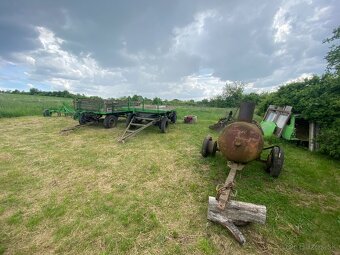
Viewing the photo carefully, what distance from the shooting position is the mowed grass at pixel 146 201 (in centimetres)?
307

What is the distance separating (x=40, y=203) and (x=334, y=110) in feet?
31.6

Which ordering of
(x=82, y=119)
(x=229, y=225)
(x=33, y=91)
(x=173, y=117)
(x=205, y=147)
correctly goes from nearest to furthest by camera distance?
(x=229, y=225), (x=205, y=147), (x=82, y=119), (x=173, y=117), (x=33, y=91)

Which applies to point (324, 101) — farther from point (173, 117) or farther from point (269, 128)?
point (173, 117)

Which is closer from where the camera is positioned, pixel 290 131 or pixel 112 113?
pixel 290 131

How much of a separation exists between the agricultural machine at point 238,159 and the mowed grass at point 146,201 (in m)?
0.23

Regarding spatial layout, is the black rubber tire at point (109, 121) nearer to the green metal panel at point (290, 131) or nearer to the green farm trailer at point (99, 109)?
the green farm trailer at point (99, 109)

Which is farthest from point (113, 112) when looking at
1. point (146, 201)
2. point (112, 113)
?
point (146, 201)

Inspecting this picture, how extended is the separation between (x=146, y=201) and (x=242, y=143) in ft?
7.69

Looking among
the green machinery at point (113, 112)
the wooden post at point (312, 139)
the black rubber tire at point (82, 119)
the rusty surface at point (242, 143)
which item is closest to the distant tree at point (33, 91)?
the black rubber tire at point (82, 119)

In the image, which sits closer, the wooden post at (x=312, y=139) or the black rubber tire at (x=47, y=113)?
the wooden post at (x=312, y=139)

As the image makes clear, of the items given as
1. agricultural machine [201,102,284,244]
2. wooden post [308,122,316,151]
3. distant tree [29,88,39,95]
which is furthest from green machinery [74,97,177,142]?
distant tree [29,88,39,95]

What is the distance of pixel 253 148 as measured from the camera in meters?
4.25

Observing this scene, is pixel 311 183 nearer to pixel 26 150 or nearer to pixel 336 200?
pixel 336 200

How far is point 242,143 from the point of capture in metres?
4.27
